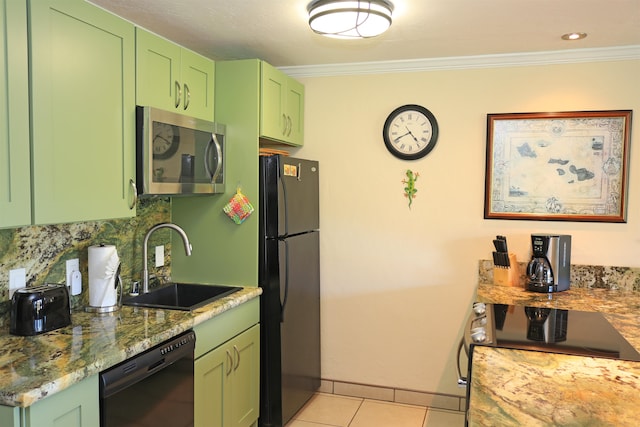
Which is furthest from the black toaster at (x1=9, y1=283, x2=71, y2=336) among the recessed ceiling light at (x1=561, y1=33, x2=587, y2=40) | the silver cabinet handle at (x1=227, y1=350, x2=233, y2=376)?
the recessed ceiling light at (x1=561, y1=33, x2=587, y2=40)

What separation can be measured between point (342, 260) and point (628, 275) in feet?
5.86

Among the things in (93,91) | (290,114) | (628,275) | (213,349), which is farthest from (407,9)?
(628,275)

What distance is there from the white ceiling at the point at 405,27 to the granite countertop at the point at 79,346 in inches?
56.7

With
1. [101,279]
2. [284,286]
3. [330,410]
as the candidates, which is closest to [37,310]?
[101,279]

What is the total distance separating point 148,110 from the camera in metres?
2.40

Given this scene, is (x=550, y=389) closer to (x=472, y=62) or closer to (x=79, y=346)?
(x=79, y=346)

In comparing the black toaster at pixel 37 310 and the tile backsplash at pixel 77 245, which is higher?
the tile backsplash at pixel 77 245

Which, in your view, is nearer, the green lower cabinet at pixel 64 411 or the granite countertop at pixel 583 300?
the green lower cabinet at pixel 64 411

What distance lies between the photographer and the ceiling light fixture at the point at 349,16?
238cm

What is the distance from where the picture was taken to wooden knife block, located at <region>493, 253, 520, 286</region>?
3.22 metres

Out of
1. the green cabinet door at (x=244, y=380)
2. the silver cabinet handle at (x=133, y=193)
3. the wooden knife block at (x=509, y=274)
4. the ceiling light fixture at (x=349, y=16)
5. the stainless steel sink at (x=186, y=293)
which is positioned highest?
the ceiling light fixture at (x=349, y=16)

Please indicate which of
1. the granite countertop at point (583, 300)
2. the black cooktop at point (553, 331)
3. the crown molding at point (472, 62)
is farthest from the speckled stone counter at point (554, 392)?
the crown molding at point (472, 62)

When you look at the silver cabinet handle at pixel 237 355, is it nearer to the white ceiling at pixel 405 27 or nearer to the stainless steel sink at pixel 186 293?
the stainless steel sink at pixel 186 293

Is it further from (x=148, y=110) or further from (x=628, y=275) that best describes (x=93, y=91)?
(x=628, y=275)
